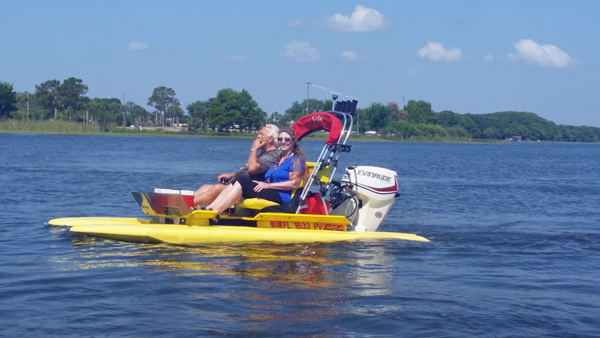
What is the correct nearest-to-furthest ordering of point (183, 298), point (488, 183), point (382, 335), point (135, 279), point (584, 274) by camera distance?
point (382, 335) < point (183, 298) < point (135, 279) < point (584, 274) < point (488, 183)

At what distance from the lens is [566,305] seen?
25.2ft

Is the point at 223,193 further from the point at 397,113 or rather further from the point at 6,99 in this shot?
the point at 397,113

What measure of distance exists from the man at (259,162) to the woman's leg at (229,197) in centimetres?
22

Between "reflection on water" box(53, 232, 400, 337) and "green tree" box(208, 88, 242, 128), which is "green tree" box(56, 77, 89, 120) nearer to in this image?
"green tree" box(208, 88, 242, 128)

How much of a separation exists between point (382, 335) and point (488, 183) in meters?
21.0

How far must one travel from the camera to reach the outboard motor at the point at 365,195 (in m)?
11.1

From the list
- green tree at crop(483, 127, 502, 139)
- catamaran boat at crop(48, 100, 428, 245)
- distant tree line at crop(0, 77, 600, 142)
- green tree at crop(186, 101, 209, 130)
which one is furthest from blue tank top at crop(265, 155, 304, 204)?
green tree at crop(483, 127, 502, 139)

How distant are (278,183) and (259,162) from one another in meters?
0.46

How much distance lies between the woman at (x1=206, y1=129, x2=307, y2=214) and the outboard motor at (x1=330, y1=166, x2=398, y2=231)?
37.7 inches

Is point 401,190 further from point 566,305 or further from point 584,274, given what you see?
point 566,305

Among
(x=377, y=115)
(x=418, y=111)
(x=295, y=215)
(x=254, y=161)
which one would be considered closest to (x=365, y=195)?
(x=295, y=215)

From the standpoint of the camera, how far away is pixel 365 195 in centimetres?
1111

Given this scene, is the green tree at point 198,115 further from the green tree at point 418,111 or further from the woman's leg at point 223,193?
the woman's leg at point 223,193

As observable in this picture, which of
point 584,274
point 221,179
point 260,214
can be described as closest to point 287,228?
point 260,214
